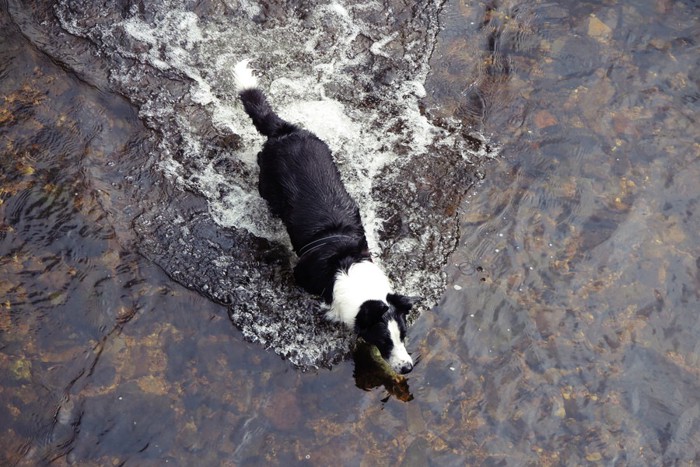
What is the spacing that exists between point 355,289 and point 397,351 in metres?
0.54

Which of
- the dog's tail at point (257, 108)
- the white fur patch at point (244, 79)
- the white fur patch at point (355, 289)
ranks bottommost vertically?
the white fur patch at point (355, 289)

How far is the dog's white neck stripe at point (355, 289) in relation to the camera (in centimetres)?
459

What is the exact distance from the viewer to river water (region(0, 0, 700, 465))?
443 centimetres

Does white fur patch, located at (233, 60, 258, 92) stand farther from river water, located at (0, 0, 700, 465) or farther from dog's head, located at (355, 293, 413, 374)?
dog's head, located at (355, 293, 413, 374)

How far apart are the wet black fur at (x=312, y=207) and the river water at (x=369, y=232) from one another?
0.33 metres

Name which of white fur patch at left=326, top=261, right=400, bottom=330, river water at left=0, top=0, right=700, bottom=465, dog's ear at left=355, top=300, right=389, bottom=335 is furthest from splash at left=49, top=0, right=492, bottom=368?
dog's ear at left=355, top=300, right=389, bottom=335

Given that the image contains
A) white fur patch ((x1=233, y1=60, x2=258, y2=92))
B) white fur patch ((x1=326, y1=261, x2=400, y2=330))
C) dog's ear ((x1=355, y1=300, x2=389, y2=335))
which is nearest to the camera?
dog's ear ((x1=355, y1=300, x2=389, y2=335))

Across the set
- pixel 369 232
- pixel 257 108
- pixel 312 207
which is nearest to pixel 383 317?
pixel 312 207

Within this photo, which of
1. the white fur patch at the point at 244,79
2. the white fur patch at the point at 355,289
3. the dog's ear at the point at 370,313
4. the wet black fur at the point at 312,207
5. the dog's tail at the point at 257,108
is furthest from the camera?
the white fur patch at the point at 244,79

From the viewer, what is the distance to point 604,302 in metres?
5.11

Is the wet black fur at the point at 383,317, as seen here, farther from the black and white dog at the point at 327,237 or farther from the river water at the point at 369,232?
the river water at the point at 369,232

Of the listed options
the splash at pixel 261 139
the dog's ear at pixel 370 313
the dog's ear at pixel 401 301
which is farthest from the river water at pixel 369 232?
the dog's ear at pixel 401 301

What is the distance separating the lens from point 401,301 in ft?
14.3

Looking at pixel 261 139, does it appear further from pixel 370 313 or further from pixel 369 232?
pixel 370 313
